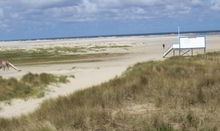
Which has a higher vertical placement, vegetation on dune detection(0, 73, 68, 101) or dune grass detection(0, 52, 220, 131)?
dune grass detection(0, 52, 220, 131)

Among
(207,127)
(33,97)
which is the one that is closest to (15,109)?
(33,97)

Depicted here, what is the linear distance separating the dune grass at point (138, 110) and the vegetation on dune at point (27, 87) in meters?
4.19

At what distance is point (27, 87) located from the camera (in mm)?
16766

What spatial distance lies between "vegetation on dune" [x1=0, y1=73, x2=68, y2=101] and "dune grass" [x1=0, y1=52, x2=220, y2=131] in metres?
4.19

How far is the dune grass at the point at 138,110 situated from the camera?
7.42 meters

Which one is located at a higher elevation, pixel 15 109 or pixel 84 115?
pixel 84 115

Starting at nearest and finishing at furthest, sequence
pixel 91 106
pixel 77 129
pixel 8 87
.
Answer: pixel 77 129
pixel 91 106
pixel 8 87

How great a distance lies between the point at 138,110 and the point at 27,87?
849 centimetres

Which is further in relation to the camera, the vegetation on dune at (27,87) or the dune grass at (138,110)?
the vegetation on dune at (27,87)

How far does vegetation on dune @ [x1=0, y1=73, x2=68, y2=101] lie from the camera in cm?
1550

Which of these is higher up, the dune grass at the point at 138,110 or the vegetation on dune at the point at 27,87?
the dune grass at the point at 138,110

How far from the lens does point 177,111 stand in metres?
8.51

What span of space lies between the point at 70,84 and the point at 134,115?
429 inches

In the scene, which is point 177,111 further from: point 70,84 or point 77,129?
point 70,84
